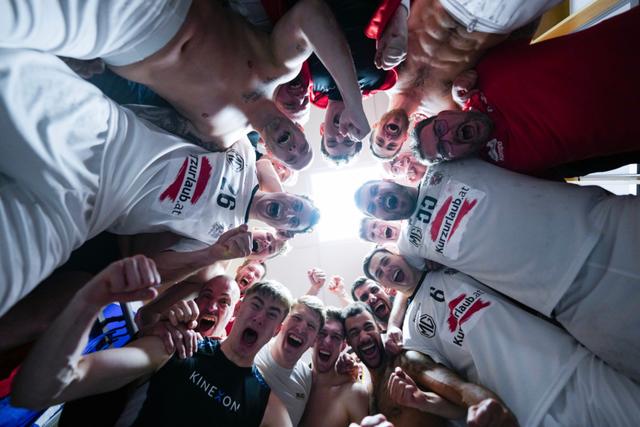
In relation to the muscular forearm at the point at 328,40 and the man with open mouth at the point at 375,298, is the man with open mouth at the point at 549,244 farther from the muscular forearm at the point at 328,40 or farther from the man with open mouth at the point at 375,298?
the man with open mouth at the point at 375,298

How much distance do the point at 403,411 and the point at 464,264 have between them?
0.81 m

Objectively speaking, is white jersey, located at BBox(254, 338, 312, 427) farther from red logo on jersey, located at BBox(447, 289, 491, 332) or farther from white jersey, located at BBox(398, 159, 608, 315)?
white jersey, located at BBox(398, 159, 608, 315)

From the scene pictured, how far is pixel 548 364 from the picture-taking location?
4.84ft

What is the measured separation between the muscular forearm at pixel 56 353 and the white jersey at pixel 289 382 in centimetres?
118

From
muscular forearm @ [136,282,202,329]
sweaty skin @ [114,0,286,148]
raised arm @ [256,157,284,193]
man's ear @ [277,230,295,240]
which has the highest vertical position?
sweaty skin @ [114,0,286,148]

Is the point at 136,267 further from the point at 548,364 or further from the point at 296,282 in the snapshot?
the point at 296,282

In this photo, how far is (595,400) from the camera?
1.36m

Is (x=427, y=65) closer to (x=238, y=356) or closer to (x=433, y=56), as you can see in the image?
(x=433, y=56)

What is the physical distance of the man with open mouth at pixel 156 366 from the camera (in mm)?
924

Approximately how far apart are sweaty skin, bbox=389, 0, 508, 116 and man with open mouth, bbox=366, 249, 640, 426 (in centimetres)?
111

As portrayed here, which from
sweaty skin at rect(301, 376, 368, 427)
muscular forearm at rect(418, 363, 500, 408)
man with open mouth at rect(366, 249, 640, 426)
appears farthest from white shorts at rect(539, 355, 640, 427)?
sweaty skin at rect(301, 376, 368, 427)

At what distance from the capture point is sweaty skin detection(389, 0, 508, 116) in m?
1.83

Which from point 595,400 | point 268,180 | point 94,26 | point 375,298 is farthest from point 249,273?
point 595,400

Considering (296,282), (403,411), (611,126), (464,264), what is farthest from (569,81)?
(296,282)
